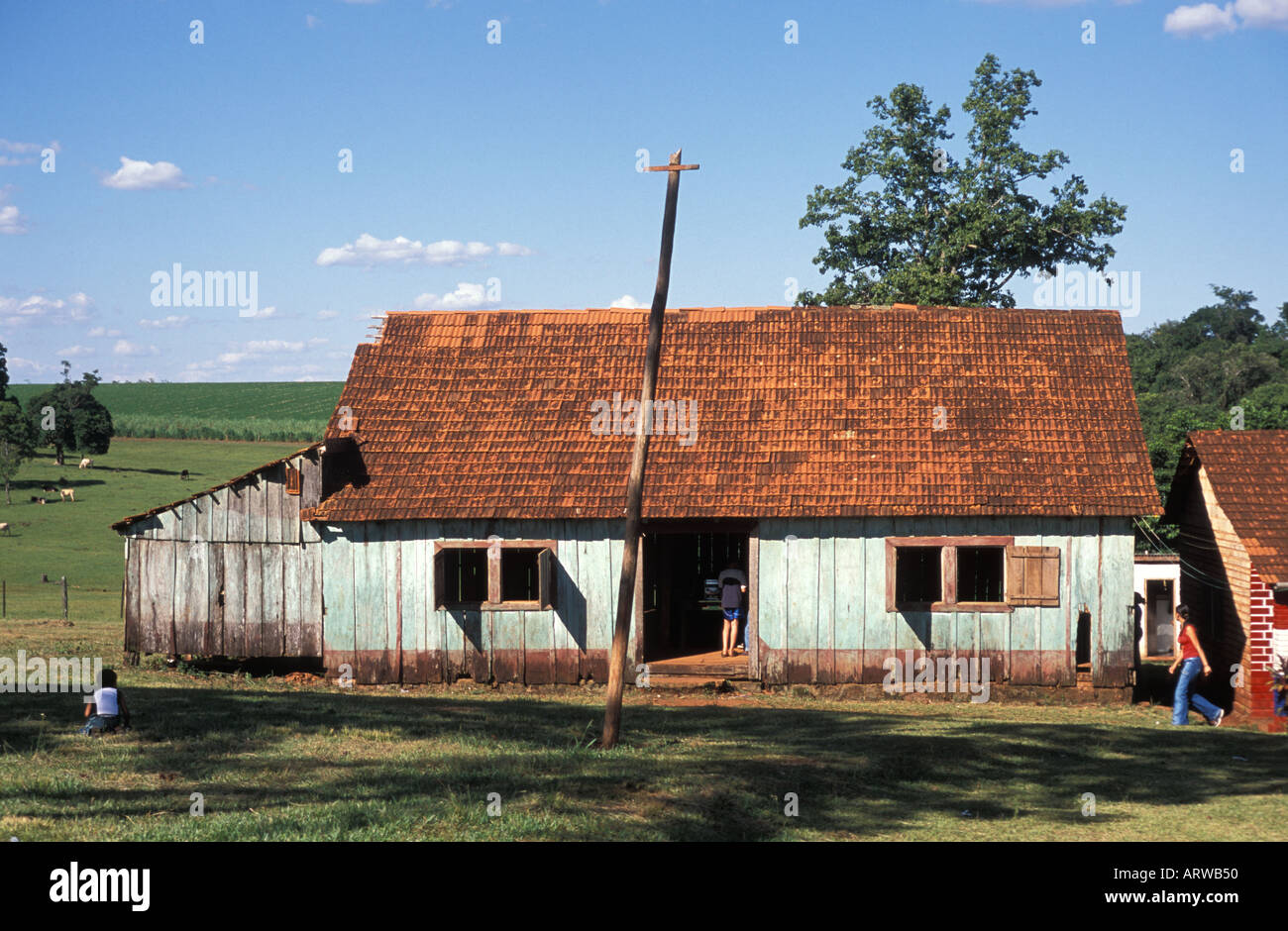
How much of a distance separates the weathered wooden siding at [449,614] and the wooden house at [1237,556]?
9.64 m

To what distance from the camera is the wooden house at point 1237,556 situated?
17609mm

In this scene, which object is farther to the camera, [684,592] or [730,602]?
[684,592]

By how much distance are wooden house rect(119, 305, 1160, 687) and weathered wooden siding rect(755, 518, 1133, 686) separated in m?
0.04

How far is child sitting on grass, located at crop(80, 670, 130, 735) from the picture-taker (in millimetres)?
12141

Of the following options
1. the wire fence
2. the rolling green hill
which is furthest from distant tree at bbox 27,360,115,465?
the wire fence

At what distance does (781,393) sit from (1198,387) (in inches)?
1831

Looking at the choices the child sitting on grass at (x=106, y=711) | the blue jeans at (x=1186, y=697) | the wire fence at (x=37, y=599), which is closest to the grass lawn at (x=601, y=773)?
the child sitting on grass at (x=106, y=711)

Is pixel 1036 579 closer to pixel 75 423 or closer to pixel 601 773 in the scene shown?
pixel 601 773

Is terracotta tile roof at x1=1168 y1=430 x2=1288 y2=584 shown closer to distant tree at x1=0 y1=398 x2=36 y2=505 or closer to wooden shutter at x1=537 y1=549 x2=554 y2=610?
wooden shutter at x1=537 y1=549 x2=554 y2=610

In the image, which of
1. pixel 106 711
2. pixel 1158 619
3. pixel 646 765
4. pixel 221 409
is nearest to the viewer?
pixel 646 765

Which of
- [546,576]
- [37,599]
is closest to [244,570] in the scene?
[546,576]

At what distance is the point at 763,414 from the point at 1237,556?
799cm

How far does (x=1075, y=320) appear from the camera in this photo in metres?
21.3

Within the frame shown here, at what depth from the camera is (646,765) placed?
1133 centimetres
